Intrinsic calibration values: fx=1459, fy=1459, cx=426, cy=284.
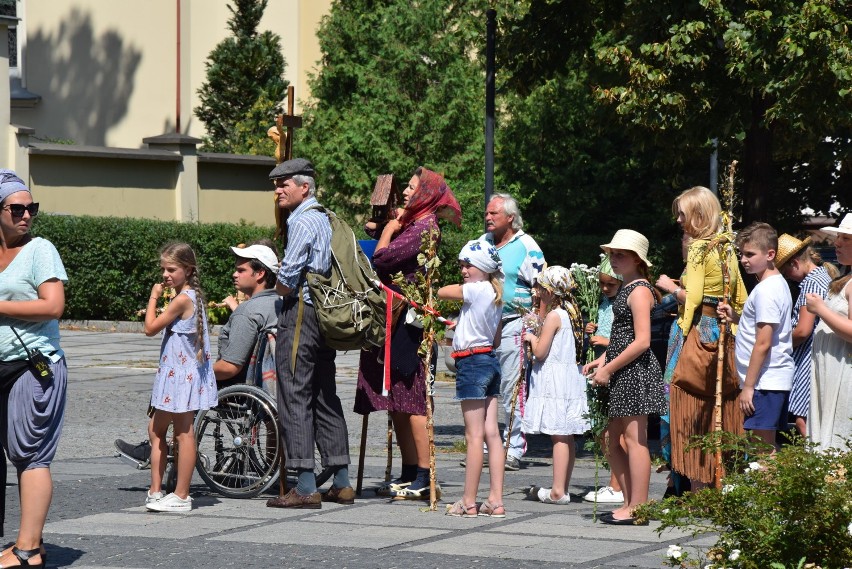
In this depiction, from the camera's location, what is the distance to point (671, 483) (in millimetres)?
8453

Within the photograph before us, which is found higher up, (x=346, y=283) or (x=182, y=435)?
(x=346, y=283)

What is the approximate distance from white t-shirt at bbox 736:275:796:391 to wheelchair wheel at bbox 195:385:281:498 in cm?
275

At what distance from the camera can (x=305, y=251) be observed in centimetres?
823

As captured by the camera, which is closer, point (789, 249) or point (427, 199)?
point (427, 199)

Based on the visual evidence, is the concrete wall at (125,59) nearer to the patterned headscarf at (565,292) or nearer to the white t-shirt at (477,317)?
the patterned headscarf at (565,292)

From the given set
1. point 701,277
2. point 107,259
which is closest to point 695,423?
point 701,277

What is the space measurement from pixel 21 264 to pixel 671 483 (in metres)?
3.98

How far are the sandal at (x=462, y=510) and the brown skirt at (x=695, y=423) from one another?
3.75ft

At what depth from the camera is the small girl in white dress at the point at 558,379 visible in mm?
8594

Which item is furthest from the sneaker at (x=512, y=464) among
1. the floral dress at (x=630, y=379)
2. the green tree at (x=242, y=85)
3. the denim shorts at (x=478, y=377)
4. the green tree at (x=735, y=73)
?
the green tree at (x=242, y=85)

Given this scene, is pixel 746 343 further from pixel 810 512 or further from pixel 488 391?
pixel 810 512

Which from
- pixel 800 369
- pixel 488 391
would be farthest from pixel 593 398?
pixel 800 369

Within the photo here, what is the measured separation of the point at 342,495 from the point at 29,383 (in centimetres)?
248

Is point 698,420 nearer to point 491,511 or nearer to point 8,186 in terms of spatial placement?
point 491,511
